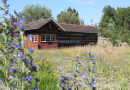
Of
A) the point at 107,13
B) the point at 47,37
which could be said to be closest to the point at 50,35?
the point at 47,37

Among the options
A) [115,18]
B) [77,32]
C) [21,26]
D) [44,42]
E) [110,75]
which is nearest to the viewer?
[21,26]

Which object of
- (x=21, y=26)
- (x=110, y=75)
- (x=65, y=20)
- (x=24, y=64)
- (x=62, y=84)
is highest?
(x=65, y=20)

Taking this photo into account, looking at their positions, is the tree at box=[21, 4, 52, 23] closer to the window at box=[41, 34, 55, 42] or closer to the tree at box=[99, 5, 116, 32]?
the window at box=[41, 34, 55, 42]

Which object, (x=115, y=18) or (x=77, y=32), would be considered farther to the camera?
(x=115, y=18)

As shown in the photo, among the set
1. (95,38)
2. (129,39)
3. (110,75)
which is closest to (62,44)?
(95,38)

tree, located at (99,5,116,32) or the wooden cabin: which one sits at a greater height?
tree, located at (99,5,116,32)

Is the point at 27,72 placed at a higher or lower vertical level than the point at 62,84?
higher

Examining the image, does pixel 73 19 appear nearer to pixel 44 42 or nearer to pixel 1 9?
pixel 44 42

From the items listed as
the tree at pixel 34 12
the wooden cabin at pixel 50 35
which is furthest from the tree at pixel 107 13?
the wooden cabin at pixel 50 35

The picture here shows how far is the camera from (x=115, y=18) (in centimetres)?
6222

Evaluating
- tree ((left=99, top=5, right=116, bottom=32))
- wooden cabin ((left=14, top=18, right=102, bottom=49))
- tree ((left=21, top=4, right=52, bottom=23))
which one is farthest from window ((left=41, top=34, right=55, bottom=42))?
tree ((left=99, top=5, right=116, bottom=32))

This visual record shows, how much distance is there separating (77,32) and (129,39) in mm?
8196

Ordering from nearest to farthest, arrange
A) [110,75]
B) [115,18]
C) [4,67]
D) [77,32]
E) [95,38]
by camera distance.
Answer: [4,67]
[110,75]
[77,32]
[95,38]
[115,18]

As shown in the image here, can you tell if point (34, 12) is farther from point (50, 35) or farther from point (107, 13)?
point (107, 13)
